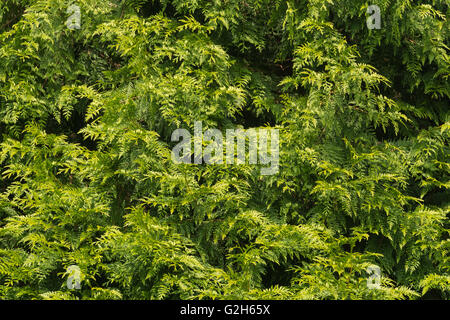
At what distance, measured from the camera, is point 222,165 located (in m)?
3.25

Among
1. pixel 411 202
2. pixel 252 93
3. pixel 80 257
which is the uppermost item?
pixel 252 93

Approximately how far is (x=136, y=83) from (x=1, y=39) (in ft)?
4.41

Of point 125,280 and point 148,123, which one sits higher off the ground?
point 148,123

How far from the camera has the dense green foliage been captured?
3064mm

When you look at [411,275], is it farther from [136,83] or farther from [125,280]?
[136,83]

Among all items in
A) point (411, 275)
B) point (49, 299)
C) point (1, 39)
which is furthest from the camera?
point (1, 39)

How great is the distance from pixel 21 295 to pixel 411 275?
274 centimetres

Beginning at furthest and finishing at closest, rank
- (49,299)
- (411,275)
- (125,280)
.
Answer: (411,275) → (125,280) → (49,299)

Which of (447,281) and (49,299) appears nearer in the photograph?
(49,299)

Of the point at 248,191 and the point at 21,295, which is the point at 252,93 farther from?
the point at 21,295

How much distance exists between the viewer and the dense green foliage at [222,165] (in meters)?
3.06

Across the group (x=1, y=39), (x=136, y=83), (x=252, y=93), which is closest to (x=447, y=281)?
(x=252, y=93)

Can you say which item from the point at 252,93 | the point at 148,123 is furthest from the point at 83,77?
the point at 252,93

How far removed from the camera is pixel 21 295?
302 cm
